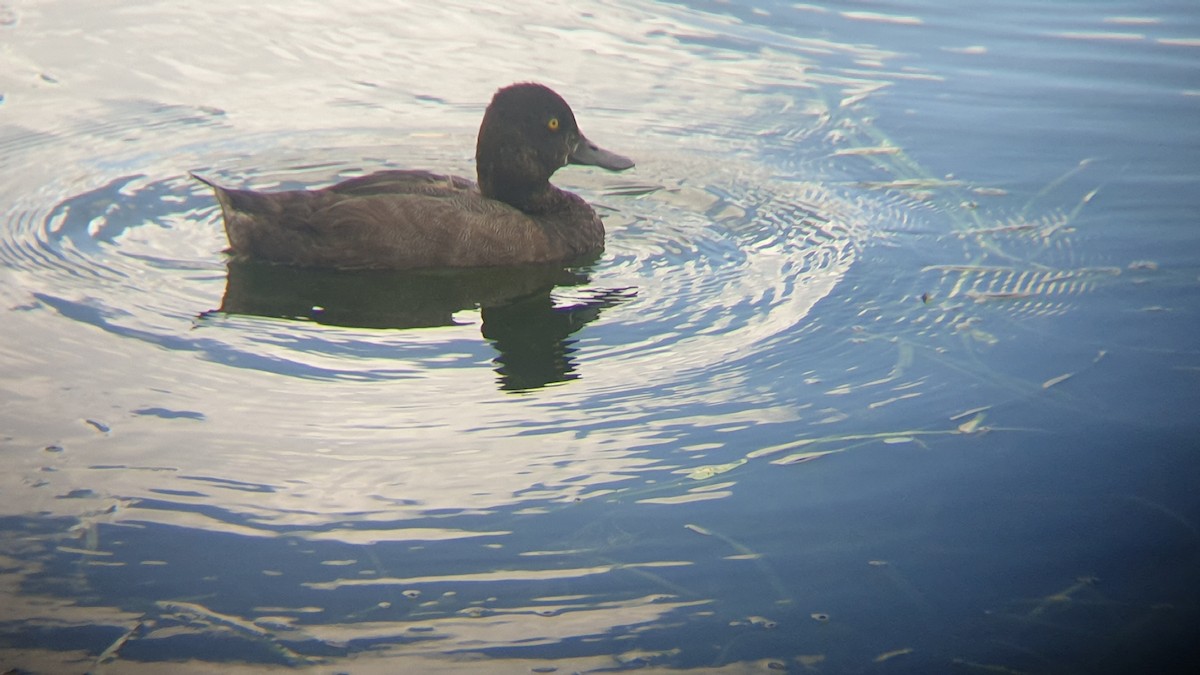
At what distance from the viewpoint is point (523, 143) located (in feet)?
23.6

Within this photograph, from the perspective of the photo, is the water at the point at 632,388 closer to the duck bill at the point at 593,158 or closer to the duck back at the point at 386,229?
the duck back at the point at 386,229

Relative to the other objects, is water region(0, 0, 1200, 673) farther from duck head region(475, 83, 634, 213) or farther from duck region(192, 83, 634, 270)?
duck head region(475, 83, 634, 213)

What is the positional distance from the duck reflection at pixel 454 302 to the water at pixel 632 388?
1.0 inches

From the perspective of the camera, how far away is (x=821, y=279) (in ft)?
21.0

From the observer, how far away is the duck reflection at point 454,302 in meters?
5.69

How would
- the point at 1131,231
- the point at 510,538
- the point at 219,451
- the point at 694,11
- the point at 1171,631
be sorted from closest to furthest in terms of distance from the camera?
1. the point at 1171,631
2. the point at 510,538
3. the point at 219,451
4. the point at 1131,231
5. the point at 694,11

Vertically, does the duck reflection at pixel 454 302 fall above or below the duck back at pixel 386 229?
below

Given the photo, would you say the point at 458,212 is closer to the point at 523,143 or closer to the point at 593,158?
the point at 523,143

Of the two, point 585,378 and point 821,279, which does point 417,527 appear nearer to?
point 585,378

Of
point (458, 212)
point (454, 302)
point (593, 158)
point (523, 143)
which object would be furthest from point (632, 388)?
point (593, 158)

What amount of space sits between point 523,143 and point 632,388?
2.33 metres

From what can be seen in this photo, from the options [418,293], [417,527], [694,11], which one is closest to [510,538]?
[417,527]

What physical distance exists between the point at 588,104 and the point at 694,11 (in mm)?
2463

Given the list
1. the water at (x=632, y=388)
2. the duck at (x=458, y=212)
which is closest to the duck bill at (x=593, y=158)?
the duck at (x=458, y=212)
